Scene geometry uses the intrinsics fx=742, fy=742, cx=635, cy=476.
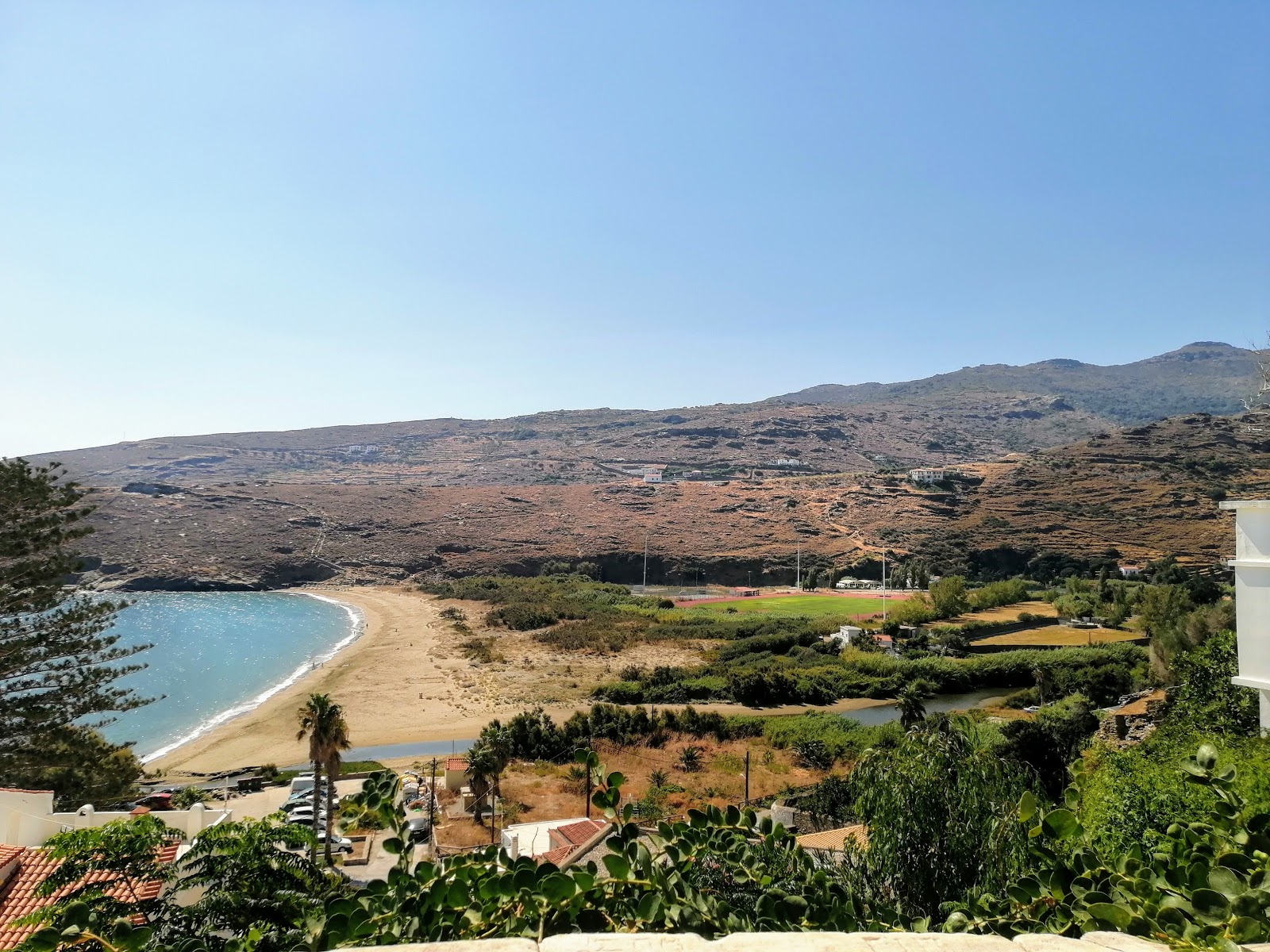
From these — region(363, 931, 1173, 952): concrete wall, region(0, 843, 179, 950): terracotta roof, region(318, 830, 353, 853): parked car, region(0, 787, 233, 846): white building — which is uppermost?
region(363, 931, 1173, 952): concrete wall

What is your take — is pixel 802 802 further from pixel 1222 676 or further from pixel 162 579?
pixel 162 579

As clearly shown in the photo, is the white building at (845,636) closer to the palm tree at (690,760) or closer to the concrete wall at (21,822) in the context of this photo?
the palm tree at (690,760)

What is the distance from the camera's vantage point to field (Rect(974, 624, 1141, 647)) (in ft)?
129

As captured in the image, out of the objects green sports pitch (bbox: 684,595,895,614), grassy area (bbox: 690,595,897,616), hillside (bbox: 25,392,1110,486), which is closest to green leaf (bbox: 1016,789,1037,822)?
grassy area (bbox: 690,595,897,616)

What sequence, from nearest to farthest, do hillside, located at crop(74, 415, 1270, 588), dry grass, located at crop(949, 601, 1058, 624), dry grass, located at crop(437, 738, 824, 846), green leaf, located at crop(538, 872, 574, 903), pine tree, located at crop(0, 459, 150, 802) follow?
→ green leaf, located at crop(538, 872, 574, 903) < pine tree, located at crop(0, 459, 150, 802) < dry grass, located at crop(437, 738, 824, 846) < dry grass, located at crop(949, 601, 1058, 624) < hillside, located at crop(74, 415, 1270, 588)

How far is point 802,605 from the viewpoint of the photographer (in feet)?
Answer: 189

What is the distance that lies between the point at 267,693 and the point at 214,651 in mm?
14547

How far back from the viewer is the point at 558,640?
47.8 metres

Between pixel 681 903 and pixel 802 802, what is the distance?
19362 millimetres

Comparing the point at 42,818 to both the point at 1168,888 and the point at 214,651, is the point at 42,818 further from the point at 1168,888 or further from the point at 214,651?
the point at 214,651

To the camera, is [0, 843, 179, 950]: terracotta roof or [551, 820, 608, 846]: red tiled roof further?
[551, 820, 608, 846]: red tiled roof

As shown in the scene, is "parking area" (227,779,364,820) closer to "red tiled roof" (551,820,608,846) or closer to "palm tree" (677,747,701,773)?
"red tiled roof" (551,820,608,846)

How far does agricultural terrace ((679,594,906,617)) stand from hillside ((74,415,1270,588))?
10424mm

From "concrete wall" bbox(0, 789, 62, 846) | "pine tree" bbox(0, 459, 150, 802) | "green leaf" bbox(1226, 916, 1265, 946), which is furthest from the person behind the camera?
"pine tree" bbox(0, 459, 150, 802)
